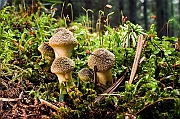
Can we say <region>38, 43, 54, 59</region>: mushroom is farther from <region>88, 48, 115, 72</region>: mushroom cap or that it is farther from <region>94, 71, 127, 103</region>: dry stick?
<region>94, 71, 127, 103</region>: dry stick

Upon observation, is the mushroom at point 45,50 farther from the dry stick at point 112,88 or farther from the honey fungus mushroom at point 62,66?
the dry stick at point 112,88

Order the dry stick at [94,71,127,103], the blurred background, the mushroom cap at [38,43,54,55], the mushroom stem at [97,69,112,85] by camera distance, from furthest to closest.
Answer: the blurred background < the mushroom cap at [38,43,54,55] < the mushroom stem at [97,69,112,85] < the dry stick at [94,71,127,103]

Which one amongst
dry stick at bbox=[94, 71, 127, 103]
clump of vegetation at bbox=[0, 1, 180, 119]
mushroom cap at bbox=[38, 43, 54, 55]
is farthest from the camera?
mushroom cap at bbox=[38, 43, 54, 55]

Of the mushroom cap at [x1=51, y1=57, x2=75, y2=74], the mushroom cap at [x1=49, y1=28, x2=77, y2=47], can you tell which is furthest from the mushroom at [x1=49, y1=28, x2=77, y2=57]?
the mushroom cap at [x1=51, y1=57, x2=75, y2=74]

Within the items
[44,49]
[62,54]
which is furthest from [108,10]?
[62,54]

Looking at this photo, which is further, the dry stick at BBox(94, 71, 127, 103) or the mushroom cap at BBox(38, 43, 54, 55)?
the mushroom cap at BBox(38, 43, 54, 55)

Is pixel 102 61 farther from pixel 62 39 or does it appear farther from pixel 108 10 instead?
pixel 108 10

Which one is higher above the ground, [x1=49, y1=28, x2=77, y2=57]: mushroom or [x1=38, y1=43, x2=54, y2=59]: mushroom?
[x1=49, y1=28, x2=77, y2=57]: mushroom

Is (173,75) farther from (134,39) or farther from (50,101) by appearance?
(50,101)

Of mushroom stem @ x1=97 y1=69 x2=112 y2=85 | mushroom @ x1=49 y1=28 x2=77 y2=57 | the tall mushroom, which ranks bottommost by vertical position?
mushroom stem @ x1=97 y1=69 x2=112 y2=85
